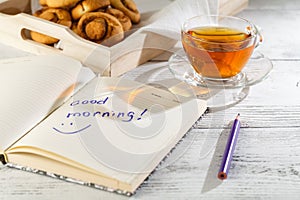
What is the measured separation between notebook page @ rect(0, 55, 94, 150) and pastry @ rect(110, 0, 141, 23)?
30 cm

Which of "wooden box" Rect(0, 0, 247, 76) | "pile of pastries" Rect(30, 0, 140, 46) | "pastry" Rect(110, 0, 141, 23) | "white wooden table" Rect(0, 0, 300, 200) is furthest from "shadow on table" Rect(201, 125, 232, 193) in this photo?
"pastry" Rect(110, 0, 141, 23)

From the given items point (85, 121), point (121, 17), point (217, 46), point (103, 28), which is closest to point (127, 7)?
point (121, 17)

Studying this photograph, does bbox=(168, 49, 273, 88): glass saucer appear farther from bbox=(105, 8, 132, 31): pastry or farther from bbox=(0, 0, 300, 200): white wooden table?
bbox=(105, 8, 132, 31): pastry

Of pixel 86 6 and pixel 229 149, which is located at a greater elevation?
pixel 86 6

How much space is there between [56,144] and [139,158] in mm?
137

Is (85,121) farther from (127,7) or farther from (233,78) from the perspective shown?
(127,7)

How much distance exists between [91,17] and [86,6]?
0.04 m

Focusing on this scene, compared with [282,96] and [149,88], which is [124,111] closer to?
[149,88]

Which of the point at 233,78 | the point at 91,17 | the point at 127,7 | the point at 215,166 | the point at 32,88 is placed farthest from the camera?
the point at 127,7

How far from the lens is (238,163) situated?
0.90 meters

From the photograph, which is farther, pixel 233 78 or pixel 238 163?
pixel 233 78

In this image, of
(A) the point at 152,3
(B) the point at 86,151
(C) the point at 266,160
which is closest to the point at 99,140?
(B) the point at 86,151

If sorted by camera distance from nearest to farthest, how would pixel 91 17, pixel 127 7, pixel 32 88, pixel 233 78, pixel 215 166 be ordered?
1. pixel 215 166
2. pixel 32 88
3. pixel 233 78
4. pixel 91 17
5. pixel 127 7

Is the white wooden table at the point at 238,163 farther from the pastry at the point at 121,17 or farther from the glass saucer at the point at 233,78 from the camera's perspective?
the pastry at the point at 121,17
